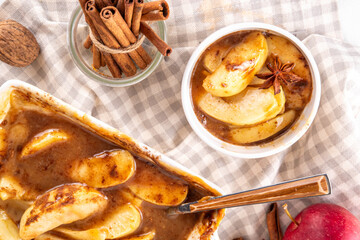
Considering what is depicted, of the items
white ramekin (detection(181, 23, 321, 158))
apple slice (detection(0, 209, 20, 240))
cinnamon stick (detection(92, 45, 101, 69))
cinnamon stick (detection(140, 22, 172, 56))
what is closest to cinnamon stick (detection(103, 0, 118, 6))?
Result: cinnamon stick (detection(140, 22, 172, 56))

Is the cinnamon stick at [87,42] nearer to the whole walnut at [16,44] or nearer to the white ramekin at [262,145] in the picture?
the whole walnut at [16,44]

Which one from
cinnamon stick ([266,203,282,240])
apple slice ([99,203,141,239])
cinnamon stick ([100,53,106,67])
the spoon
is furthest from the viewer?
cinnamon stick ([266,203,282,240])

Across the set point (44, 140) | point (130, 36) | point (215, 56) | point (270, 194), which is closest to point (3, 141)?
point (44, 140)

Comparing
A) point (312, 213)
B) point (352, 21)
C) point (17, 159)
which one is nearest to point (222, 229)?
point (312, 213)

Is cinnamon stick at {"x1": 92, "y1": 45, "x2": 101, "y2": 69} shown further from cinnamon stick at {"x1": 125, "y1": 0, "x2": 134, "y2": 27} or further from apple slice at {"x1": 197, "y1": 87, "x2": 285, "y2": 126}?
apple slice at {"x1": 197, "y1": 87, "x2": 285, "y2": 126}

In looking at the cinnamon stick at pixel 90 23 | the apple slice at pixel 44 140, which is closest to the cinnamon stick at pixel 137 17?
the cinnamon stick at pixel 90 23

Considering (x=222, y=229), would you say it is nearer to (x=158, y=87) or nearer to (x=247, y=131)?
(x=247, y=131)
